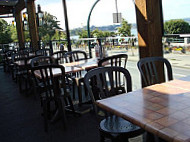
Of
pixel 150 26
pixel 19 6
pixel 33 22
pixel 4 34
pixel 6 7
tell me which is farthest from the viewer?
pixel 4 34

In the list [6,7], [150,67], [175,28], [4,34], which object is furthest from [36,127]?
[4,34]

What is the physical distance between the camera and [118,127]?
6.19ft

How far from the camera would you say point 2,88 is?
6.13 meters

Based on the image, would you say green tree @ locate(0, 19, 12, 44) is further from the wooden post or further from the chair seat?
the chair seat

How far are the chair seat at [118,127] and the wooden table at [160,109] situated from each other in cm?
32

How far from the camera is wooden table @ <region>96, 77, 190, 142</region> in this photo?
111 centimetres

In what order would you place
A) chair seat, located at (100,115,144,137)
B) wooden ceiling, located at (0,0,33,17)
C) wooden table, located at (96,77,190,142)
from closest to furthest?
wooden table, located at (96,77,190,142)
chair seat, located at (100,115,144,137)
wooden ceiling, located at (0,0,33,17)

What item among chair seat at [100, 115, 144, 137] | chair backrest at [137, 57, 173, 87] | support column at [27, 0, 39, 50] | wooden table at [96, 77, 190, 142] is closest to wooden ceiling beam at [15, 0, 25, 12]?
support column at [27, 0, 39, 50]

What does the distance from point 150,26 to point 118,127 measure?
1778 mm

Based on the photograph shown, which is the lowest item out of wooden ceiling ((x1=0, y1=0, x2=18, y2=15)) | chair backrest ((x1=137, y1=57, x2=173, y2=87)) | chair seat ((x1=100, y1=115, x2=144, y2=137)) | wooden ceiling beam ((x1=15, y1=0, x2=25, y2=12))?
chair seat ((x1=100, y1=115, x2=144, y2=137))

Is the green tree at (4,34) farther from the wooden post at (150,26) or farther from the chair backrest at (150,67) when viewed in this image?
the chair backrest at (150,67)

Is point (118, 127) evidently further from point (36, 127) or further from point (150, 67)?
point (36, 127)

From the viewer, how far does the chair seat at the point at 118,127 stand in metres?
1.79

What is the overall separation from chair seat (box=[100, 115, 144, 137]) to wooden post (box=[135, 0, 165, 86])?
4.76ft
